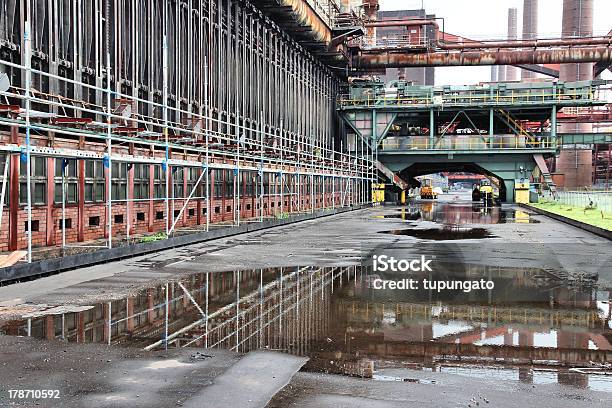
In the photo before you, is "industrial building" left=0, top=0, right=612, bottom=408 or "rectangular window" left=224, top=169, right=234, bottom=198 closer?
"industrial building" left=0, top=0, right=612, bottom=408

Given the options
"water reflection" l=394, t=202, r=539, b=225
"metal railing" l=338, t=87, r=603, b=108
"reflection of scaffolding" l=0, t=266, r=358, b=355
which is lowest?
"water reflection" l=394, t=202, r=539, b=225

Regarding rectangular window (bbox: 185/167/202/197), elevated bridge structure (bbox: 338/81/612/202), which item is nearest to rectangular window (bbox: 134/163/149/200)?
rectangular window (bbox: 185/167/202/197)

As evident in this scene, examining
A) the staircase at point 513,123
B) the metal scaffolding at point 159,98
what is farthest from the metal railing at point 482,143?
the metal scaffolding at point 159,98

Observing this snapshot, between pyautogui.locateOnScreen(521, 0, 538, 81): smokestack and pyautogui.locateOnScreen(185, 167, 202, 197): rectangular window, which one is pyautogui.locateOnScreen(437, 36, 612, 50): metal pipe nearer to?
pyautogui.locateOnScreen(185, 167, 202, 197): rectangular window

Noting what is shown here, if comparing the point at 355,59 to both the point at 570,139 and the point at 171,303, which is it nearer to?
the point at 570,139

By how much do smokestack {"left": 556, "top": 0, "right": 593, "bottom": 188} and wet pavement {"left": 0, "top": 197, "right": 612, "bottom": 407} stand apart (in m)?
68.9

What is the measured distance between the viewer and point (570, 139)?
61.9 meters

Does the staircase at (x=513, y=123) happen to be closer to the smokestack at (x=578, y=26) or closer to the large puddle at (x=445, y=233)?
the smokestack at (x=578, y=26)

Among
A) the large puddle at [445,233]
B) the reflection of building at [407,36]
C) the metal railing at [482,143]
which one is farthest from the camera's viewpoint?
the reflection of building at [407,36]

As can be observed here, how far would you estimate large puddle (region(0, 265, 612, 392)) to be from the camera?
6.52 metres

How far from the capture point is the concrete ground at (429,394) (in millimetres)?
5246

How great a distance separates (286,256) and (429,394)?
11.1 meters

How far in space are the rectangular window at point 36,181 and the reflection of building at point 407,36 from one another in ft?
169

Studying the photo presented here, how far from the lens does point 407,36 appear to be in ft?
228
